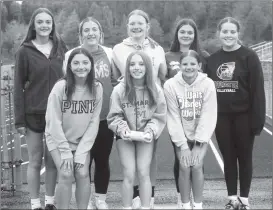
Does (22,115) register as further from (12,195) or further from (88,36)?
(12,195)

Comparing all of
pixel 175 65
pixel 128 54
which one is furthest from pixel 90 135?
pixel 175 65

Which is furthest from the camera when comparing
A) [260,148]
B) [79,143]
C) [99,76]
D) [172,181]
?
[260,148]

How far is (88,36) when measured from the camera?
439 cm

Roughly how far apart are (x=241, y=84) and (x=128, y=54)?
1.11 m

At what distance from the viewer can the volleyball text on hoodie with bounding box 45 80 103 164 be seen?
4.07 meters

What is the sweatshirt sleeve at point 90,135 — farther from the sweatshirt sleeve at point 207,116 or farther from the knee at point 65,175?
the sweatshirt sleeve at point 207,116

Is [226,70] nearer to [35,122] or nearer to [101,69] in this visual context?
[101,69]

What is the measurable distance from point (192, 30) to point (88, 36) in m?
1.02

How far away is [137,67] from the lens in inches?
163

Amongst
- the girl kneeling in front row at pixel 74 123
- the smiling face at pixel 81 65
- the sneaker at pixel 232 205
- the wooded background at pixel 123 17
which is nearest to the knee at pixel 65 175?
the girl kneeling in front row at pixel 74 123

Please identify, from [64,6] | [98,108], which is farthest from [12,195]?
[64,6]

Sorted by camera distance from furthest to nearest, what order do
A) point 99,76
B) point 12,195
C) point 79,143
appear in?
point 12,195 < point 99,76 < point 79,143

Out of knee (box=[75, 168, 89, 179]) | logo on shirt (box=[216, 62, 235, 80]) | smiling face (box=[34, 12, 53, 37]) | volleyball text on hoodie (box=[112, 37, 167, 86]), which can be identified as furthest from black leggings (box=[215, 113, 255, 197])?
smiling face (box=[34, 12, 53, 37])

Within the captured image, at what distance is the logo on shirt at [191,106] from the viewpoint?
4.30 m
